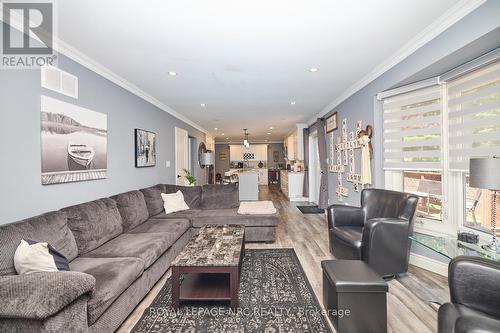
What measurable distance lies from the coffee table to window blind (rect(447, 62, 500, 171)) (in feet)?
8.26

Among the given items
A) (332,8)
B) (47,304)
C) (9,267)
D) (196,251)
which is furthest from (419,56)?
(9,267)

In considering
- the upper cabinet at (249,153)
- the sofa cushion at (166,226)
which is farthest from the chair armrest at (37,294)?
the upper cabinet at (249,153)

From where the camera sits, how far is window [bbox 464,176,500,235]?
2271 millimetres

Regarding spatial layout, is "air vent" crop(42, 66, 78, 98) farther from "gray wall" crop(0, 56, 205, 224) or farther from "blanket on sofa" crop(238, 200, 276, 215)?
"blanket on sofa" crop(238, 200, 276, 215)

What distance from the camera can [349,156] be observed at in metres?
4.33

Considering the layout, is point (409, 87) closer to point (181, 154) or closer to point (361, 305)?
point (361, 305)

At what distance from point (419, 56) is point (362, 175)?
5.84ft

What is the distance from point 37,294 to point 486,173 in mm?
2893

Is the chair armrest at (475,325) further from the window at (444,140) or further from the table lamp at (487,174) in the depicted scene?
the window at (444,140)

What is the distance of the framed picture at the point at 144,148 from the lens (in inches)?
153

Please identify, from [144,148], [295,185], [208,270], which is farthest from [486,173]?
[295,185]

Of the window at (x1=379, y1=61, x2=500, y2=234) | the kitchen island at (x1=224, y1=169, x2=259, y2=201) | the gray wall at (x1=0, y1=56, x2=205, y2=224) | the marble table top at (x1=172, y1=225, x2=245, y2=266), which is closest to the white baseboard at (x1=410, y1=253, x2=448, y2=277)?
the window at (x1=379, y1=61, x2=500, y2=234)

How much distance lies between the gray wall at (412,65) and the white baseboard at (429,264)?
3.33 ft

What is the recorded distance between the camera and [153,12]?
1924mm
